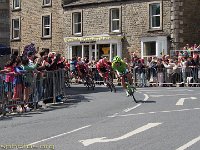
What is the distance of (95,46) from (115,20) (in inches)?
121

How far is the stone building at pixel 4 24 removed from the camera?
3166 centimetres

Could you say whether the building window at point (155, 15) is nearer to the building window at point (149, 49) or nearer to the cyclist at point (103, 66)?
the building window at point (149, 49)

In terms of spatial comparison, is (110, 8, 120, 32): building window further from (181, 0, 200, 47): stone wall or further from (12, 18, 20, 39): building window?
(12, 18, 20, 39): building window

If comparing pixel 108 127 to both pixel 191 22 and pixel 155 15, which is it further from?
pixel 191 22

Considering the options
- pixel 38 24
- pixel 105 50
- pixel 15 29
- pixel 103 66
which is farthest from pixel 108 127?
pixel 15 29

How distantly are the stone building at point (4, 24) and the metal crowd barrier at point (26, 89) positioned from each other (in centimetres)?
1114

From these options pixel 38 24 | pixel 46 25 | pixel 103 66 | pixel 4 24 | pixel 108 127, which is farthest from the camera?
pixel 38 24

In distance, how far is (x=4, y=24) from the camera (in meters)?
32.2

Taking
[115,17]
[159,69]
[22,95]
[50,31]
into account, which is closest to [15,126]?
[22,95]

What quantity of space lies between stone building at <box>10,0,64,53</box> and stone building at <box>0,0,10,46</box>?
48.8ft

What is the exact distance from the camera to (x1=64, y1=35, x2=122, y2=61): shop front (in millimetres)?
44281

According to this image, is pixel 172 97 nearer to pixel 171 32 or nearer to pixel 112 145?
pixel 112 145

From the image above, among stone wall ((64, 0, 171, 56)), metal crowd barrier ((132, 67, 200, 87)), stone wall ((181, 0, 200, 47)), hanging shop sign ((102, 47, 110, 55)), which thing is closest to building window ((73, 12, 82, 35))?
stone wall ((64, 0, 171, 56))

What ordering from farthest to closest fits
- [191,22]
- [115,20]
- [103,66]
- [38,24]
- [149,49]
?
[38,24] < [115,20] < [149,49] < [191,22] < [103,66]
